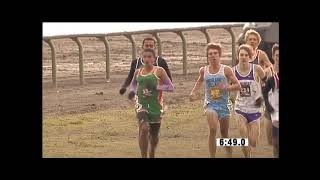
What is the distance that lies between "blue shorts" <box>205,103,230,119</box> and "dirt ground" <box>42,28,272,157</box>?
0.65 ft

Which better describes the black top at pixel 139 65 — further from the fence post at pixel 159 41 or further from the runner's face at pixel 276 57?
the runner's face at pixel 276 57

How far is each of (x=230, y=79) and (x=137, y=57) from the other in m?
1.43

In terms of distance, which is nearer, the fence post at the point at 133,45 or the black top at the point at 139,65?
the black top at the point at 139,65

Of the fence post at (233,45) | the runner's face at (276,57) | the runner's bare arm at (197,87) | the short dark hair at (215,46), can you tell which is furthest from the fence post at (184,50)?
the runner's face at (276,57)

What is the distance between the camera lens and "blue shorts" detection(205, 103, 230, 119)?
38.5ft

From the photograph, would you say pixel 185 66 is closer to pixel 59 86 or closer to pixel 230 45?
pixel 230 45

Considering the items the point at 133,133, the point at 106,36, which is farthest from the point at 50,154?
the point at 106,36

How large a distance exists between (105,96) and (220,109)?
1841 millimetres

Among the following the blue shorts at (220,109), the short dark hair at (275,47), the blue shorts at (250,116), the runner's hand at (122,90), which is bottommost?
the blue shorts at (250,116)

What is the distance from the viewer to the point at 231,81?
1166 centimetres

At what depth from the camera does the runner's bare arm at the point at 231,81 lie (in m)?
11.6

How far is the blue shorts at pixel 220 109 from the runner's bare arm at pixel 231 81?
274 mm

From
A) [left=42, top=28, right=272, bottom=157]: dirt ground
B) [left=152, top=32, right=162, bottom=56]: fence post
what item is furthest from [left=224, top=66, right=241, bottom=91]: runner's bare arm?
[left=152, top=32, right=162, bottom=56]: fence post

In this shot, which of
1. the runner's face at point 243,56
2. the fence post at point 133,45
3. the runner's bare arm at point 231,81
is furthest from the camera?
the fence post at point 133,45
